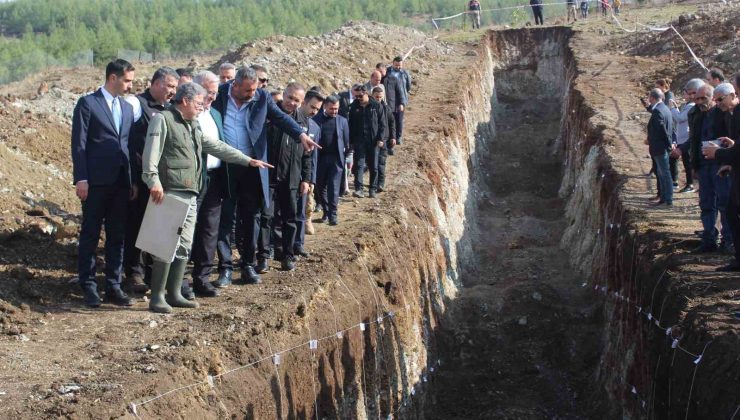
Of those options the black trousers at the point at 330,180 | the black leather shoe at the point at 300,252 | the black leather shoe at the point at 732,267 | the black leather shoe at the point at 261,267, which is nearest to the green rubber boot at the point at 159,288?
the black leather shoe at the point at 261,267

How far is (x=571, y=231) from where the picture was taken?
20328 millimetres

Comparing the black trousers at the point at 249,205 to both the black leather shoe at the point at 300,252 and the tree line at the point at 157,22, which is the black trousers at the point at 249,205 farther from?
the tree line at the point at 157,22

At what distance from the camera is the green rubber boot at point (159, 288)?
8977 millimetres

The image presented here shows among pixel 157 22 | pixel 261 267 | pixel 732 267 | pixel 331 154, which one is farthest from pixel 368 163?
pixel 157 22

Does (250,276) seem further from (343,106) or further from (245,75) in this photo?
(343,106)

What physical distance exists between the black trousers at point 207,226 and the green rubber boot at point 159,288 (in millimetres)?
780

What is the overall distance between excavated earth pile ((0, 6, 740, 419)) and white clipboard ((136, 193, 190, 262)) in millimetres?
648

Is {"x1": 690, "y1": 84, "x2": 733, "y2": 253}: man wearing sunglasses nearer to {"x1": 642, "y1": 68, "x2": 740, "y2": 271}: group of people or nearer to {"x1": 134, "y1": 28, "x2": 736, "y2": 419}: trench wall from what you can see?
{"x1": 642, "y1": 68, "x2": 740, "y2": 271}: group of people

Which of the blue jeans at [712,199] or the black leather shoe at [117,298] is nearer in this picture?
the black leather shoe at [117,298]

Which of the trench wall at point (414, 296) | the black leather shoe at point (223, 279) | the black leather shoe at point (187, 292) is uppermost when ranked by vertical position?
the black leather shoe at point (187, 292)

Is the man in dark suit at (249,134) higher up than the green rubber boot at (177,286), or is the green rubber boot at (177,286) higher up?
the man in dark suit at (249,134)

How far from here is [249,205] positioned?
411 inches

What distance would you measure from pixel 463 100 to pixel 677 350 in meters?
16.5

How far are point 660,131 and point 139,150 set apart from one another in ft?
26.8
